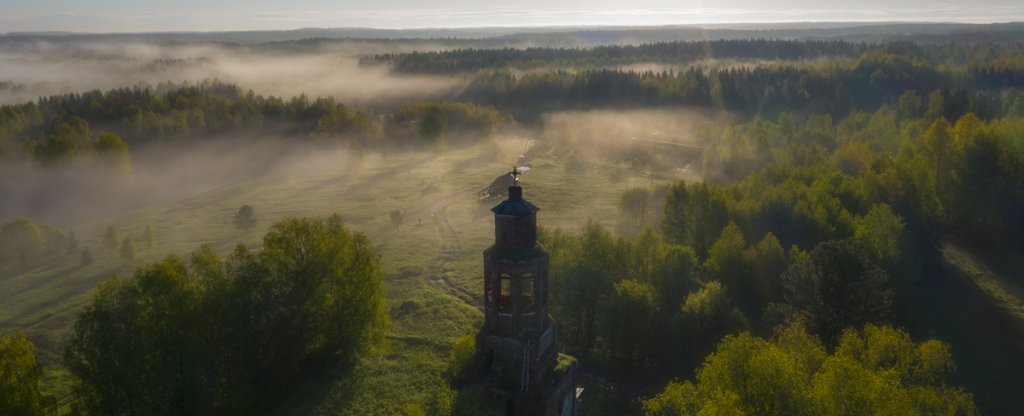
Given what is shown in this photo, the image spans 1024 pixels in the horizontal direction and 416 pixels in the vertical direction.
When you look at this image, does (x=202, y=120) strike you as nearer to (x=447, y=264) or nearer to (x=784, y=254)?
(x=447, y=264)

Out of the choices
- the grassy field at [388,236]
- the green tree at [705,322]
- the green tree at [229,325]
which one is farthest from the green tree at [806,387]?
the green tree at [229,325]

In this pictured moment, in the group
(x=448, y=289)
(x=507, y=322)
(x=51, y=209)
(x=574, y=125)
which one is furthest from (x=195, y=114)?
(x=507, y=322)

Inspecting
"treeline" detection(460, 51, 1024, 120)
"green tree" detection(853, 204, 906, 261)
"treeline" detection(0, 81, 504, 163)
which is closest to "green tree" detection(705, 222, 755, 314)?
"green tree" detection(853, 204, 906, 261)

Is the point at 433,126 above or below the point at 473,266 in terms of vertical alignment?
above

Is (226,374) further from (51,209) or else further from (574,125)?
(574,125)

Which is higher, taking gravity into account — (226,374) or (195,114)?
(195,114)

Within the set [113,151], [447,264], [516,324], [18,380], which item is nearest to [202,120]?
[113,151]

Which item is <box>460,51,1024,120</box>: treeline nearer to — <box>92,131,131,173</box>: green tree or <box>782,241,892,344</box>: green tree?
<box>92,131,131,173</box>: green tree
